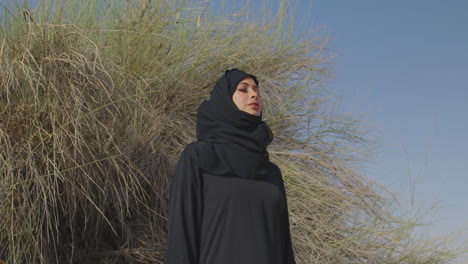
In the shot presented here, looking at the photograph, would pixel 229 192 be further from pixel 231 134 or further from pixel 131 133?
pixel 131 133

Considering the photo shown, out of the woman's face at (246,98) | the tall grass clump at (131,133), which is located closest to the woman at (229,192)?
the woman's face at (246,98)

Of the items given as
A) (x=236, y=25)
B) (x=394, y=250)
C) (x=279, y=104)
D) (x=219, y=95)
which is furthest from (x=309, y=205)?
(x=236, y=25)

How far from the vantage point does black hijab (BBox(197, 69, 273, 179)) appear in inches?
94.3

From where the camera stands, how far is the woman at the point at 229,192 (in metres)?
2.22

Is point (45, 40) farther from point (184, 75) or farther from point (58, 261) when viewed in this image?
point (184, 75)

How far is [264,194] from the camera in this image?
2.40 metres

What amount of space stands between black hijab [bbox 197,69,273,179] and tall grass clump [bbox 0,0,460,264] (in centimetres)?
62

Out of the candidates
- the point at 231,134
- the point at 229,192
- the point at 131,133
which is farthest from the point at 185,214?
the point at 131,133

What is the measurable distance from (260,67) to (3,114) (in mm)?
2664

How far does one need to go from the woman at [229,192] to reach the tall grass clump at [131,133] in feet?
2.26

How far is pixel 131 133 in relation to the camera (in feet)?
11.2

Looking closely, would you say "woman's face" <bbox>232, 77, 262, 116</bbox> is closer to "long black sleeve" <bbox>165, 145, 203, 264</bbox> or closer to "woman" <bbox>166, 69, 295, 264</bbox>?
"woman" <bbox>166, 69, 295, 264</bbox>

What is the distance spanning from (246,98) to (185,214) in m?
0.61

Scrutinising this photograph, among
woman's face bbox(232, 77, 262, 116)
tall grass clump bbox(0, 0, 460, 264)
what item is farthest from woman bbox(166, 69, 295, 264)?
tall grass clump bbox(0, 0, 460, 264)
